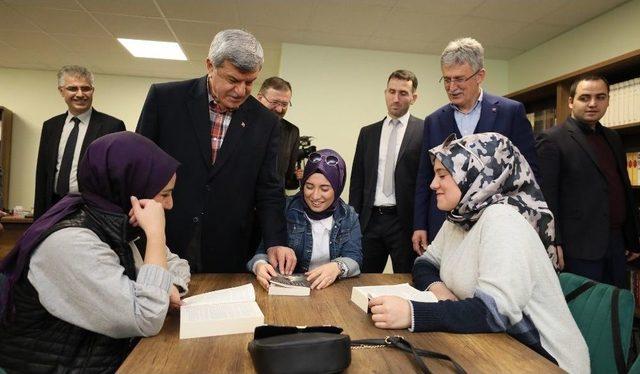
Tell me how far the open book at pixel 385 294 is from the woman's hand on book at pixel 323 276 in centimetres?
18

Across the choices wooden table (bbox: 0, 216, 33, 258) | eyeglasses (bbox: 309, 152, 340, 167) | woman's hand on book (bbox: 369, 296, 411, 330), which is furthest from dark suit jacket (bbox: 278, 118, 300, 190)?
wooden table (bbox: 0, 216, 33, 258)

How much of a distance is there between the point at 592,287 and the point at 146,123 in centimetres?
177

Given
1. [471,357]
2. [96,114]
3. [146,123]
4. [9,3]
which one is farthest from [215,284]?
[9,3]

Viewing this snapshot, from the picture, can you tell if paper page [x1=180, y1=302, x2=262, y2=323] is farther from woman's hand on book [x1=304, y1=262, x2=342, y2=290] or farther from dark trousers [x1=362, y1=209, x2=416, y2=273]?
dark trousers [x1=362, y1=209, x2=416, y2=273]

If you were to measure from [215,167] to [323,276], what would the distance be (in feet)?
2.22

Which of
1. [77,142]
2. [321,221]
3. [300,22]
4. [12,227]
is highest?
[300,22]

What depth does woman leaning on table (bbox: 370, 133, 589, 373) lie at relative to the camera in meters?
1.12

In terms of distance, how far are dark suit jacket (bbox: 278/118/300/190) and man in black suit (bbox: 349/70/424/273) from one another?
0.50m

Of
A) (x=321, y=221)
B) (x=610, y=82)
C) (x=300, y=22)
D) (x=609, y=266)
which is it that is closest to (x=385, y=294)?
(x=321, y=221)

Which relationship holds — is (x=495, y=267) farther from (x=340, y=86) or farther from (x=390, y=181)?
(x=340, y=86)

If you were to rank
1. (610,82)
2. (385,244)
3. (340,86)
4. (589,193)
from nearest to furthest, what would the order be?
(589,193) → (385,244) → (610,82) → (340,86)

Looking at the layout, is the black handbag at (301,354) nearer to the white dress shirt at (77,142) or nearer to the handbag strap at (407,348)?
the handbag strap at (407,348)

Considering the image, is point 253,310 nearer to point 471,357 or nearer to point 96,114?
point 471,357

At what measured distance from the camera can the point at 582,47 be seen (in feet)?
13.0
